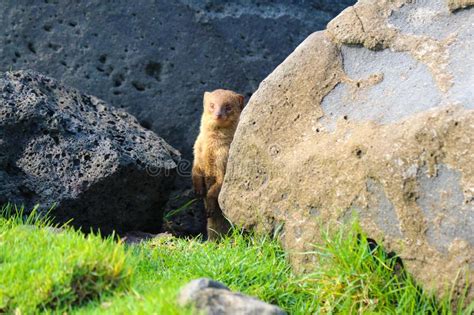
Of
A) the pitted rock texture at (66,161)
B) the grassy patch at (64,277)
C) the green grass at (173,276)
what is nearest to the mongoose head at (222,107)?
the pitted rock texture at (66,161)

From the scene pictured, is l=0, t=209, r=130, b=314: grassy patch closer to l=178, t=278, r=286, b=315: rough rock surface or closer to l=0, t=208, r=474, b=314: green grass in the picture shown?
l=0, t=208, r=474, b=314: green grass

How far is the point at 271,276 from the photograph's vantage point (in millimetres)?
5000

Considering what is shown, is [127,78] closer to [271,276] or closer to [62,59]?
[62,59]

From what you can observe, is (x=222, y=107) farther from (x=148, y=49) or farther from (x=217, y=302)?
(x=217, y=302)

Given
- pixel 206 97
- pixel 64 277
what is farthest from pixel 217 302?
pixel 206 97

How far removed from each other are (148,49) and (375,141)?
3324mm

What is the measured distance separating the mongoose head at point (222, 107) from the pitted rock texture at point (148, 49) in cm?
63

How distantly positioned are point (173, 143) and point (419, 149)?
3435mm

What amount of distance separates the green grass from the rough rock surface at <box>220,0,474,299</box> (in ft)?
0.43

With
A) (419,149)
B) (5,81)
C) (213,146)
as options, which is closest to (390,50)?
(419,149)

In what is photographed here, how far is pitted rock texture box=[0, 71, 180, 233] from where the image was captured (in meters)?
6.09

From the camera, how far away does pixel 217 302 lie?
12.5 feet

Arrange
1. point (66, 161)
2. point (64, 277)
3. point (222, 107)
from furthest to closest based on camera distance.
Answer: point (222, 107)
point (66, 161)
point (64, 277)

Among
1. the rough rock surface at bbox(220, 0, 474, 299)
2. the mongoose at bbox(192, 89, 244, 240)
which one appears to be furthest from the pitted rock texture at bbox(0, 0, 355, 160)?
the rough rock surface at bbox(220, 0, 474, 299)
